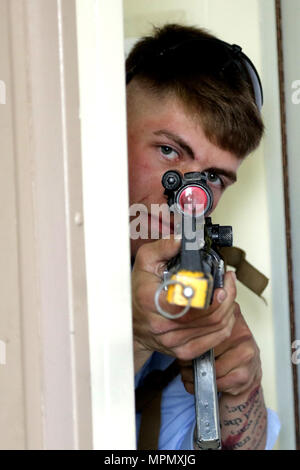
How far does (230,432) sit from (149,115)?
0.65 metres

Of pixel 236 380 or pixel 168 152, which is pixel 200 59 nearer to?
pixel 168 152

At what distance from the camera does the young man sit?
41.9 inches

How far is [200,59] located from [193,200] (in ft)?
1.85

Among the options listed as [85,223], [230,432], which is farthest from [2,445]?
[230,432]

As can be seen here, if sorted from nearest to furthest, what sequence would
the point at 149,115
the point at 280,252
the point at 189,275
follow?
the point at 189,275 < the point at 149,115 < the point at 280,252

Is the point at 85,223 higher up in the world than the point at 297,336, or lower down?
higher up

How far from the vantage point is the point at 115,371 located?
55cm

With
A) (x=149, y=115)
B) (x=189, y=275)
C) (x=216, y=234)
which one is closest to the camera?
(x=189, y=275)

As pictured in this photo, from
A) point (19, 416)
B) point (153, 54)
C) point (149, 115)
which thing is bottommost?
point (19, 416)

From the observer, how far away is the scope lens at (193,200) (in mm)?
662

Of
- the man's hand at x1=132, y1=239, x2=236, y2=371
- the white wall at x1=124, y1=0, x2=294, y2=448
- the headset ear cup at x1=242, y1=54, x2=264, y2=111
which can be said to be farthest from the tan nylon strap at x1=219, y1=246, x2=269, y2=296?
the man's hand at x1=132, y1=239, x2=236, y2=371

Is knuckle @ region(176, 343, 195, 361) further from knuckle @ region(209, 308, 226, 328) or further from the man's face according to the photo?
the man's face

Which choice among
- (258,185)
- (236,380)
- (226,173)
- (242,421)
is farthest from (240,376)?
(258,185)

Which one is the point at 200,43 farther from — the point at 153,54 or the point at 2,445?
the point at 2,445
